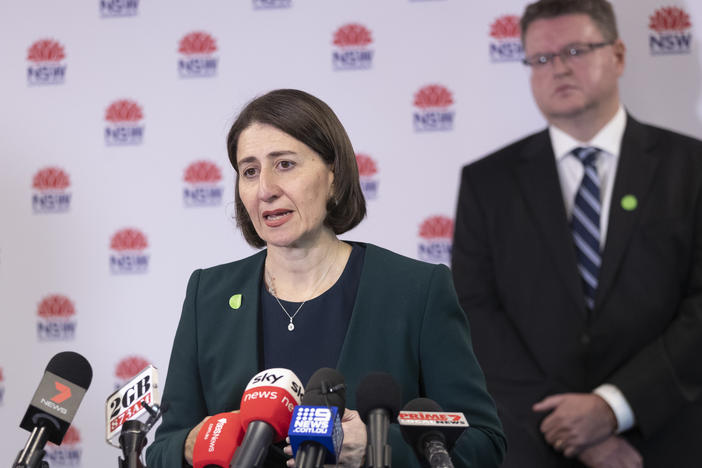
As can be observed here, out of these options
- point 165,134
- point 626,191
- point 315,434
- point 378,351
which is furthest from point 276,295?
point 165,134

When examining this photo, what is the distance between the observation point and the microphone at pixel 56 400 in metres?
1.43

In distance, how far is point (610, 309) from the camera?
2.88 m

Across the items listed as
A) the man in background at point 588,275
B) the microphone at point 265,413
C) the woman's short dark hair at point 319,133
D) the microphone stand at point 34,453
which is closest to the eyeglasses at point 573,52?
the man in background at point 588,275

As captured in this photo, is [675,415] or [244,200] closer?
[244,200]

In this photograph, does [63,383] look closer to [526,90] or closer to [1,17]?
[526,90]

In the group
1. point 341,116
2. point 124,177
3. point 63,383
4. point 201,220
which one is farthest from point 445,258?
point 63,383

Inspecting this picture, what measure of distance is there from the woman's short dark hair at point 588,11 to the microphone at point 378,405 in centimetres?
241

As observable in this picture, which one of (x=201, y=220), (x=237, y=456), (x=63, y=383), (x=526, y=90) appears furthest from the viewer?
(x=201, y=220)

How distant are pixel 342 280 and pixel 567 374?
1279 millimetres

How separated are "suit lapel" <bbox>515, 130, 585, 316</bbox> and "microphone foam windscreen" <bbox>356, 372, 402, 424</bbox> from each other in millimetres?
1858

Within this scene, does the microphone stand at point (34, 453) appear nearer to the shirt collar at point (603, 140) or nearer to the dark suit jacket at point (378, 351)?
the dark suit jacket at point (378, 351)

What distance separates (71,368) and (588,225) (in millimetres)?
2067

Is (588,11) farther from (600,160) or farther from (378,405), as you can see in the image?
(378,405)

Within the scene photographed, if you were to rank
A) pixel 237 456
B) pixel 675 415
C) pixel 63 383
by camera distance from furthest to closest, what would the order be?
pixel 675 415
pixel 63 383
pixel 237 456
